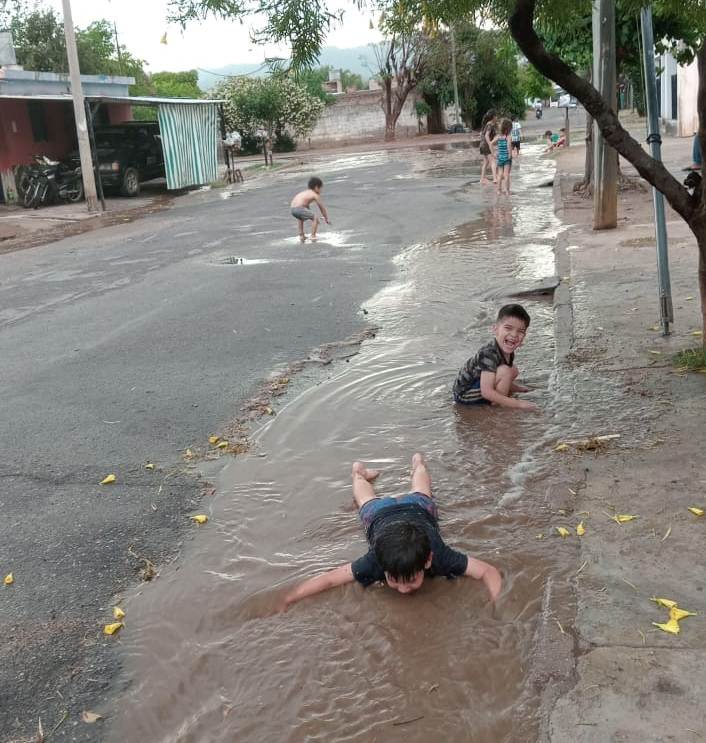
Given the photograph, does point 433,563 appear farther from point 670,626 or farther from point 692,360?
point 692,360

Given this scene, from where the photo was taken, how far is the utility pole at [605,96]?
11.1 metres

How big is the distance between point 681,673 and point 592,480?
66.5 inches

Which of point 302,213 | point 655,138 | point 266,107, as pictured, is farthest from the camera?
point 266,107

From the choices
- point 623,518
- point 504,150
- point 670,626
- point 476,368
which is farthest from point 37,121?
point 670,626

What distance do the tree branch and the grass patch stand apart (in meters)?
0.98

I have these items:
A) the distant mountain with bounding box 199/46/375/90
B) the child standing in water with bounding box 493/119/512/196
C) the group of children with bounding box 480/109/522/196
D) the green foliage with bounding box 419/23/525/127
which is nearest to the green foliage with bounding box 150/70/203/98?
the distant mountain with bounding box 199/46/375/90

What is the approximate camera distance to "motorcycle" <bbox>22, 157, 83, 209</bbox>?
2234 centimetres

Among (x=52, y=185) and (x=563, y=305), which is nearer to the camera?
(x=563, y=305)

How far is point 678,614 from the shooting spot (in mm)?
3199

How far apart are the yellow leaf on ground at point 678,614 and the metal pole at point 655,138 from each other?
3798 millimetres

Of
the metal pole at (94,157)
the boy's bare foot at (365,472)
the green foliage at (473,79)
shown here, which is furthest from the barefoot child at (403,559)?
the green foliage at (473,79)

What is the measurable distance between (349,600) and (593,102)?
3546 mm

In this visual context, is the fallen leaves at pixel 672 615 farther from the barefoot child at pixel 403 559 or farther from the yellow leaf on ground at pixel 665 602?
the barefoot child at pixel 403 559

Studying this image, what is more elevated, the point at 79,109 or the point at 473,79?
the point at 473,79
